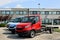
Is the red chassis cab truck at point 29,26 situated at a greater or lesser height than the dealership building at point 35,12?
greater

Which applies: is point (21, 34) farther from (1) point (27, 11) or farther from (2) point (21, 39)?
(1) point (27, 11)

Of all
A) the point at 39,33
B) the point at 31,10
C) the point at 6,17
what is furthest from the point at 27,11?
the point at 39,33

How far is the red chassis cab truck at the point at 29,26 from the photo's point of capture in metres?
20.9

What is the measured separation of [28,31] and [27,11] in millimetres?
61814

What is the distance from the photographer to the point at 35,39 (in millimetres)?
19734

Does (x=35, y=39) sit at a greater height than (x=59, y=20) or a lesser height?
greater

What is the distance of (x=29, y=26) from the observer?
68.7 ft

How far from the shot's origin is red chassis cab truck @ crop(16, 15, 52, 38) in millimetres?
20875

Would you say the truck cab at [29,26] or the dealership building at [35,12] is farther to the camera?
the dealership building at [35,12]

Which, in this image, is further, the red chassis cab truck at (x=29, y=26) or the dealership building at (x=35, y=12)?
the dealership building at (x=35, y=12)

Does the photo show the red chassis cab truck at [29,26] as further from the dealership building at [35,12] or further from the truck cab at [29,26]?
the dealership building at [35,12]

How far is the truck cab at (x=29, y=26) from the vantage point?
2088 cm

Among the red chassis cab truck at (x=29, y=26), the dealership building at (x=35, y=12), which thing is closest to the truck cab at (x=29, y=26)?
the red chassis cab truck at (x=29, y=26)

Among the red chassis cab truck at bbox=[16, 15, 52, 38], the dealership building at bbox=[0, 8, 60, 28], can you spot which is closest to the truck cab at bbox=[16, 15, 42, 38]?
the red chassis cab truck at bbox=[16, 15, 52, 38]
